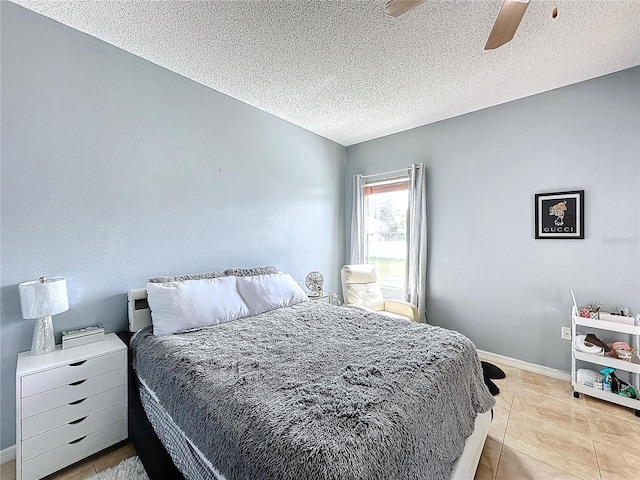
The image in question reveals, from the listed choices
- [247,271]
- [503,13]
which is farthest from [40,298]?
[503,13]

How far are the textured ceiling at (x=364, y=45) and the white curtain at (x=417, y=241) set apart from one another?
89 centimetres

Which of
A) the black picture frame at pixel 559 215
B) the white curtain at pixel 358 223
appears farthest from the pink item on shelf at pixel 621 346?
the white curtain at pixel 358 223

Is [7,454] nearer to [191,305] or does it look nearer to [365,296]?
[191,305]

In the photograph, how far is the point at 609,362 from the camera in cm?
212

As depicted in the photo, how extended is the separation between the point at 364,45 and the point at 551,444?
3.00 metres

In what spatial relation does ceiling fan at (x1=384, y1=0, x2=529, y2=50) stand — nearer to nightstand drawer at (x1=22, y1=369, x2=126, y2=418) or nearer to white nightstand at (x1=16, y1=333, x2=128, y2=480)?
white nightstand at (x1=16, y1=333, x2=128, y2=480)

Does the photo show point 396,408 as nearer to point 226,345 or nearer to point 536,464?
point 226,345

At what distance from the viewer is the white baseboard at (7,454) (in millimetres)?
1630

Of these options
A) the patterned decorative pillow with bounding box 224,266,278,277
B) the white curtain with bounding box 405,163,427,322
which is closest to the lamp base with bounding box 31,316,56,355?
the patterned decorative pillow with bounding box 224,266,278,277

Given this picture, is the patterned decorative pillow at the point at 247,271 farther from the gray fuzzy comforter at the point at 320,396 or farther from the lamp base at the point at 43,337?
the lamp base at the point at 43,337

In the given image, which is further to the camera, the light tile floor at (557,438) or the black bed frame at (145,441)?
the light tile floor at (557,438)

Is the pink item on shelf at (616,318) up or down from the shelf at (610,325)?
up

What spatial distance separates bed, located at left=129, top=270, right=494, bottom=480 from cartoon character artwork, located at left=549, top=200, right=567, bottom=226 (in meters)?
1.78

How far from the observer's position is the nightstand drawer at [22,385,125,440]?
1.46m
